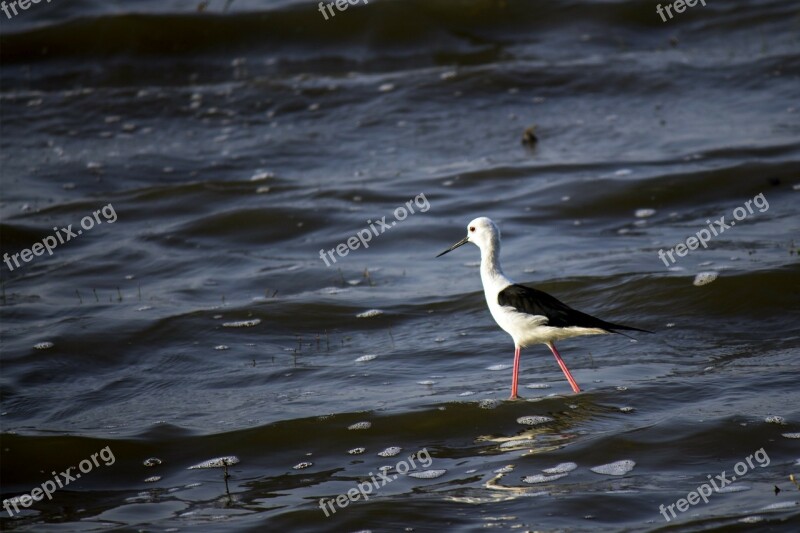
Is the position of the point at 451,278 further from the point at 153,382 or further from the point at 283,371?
the point at 153,382

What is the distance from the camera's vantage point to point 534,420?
743 centimetres

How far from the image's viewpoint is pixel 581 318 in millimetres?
7629

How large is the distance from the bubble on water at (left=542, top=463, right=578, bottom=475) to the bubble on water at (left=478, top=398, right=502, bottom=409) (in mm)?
1102

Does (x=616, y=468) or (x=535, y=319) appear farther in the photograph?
(x=535, y=319)

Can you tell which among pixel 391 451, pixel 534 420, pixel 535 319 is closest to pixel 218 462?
pixel 391 451

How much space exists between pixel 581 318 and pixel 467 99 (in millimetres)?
11348

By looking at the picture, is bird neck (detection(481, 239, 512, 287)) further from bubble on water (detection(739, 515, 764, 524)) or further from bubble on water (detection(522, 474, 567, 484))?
bubble on water (detection(739, 515, 764, 524))

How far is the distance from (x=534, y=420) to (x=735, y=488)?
5.44 ft

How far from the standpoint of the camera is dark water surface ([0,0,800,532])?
6723 millimetres

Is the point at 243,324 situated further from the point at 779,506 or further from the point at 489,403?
the point at 779,506

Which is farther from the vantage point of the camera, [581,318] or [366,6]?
[366,6]

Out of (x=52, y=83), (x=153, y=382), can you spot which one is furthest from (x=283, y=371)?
(x=52, y=83)

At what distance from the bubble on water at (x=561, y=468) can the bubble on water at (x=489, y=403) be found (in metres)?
1.10

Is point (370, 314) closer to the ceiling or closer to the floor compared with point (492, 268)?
closer to the floor
